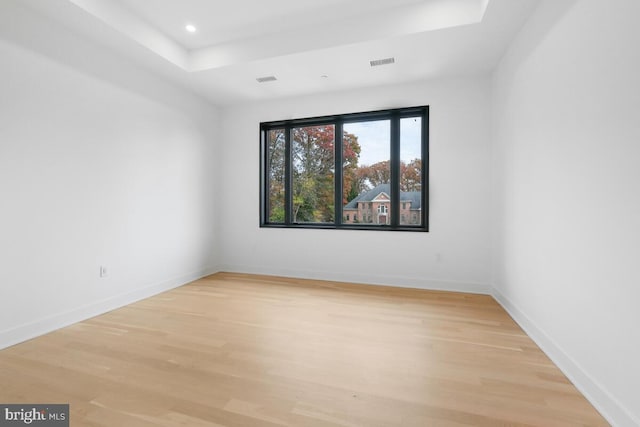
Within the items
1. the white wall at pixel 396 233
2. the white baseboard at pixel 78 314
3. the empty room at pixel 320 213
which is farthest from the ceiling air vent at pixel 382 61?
the white baseboard at pixel 78 314

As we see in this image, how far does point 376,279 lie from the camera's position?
4.09 metres

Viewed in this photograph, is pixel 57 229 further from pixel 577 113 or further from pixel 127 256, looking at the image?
pixel 577 113

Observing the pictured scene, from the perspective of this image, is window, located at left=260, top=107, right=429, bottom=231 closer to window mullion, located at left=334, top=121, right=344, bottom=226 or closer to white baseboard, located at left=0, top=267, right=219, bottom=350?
window mullion, located at left=334, top=121, right=344, bottom=226

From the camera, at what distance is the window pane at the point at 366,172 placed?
13.9ft

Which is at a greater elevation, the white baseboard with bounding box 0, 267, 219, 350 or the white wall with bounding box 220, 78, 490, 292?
the white wall with bounding box 220, 78, 490, 292

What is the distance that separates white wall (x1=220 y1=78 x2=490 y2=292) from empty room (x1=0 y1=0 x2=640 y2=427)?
1.0 inches

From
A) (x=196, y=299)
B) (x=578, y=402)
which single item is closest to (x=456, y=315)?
(x=578, y=402)

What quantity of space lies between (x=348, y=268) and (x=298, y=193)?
1.40 m

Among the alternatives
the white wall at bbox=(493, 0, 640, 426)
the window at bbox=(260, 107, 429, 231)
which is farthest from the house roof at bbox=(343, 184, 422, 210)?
the white wall at bbox=(493, 0, 640, 426)

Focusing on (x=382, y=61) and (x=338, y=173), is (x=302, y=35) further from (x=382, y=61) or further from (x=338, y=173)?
(x=338, y=173)

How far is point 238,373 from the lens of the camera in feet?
6.27

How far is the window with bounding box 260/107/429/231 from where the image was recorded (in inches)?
161

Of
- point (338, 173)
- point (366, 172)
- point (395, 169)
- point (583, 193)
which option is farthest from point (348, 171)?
point (583, 193)

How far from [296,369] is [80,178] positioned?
2646mm
